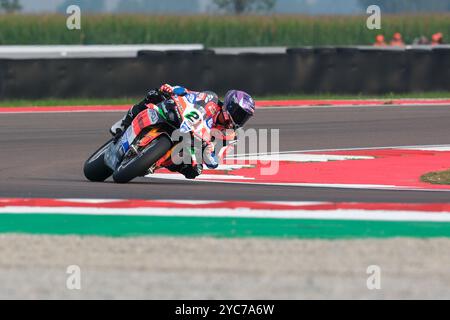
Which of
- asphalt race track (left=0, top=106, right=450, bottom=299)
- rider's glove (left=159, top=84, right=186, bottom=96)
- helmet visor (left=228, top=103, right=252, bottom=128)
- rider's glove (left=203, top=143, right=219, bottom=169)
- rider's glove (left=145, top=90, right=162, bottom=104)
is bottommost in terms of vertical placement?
asphalt race track (left=0, top=106, right=450, bottom=299)

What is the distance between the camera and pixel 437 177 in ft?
49.3

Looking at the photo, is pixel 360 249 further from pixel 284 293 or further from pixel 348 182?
pixel 348 182

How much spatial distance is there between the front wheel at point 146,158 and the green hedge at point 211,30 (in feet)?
107

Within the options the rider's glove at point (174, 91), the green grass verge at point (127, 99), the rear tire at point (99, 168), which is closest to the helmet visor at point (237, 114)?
the rider's glove at point (174, 91)

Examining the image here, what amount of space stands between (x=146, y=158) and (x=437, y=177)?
3.99 meters

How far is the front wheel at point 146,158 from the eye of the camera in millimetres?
12898

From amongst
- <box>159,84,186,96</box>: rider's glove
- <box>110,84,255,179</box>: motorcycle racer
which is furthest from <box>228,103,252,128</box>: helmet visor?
<box>159,84,186,96</box>: rider's glove

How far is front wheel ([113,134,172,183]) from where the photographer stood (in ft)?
42.3

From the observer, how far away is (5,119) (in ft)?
72.2

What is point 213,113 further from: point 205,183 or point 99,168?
point 99,168

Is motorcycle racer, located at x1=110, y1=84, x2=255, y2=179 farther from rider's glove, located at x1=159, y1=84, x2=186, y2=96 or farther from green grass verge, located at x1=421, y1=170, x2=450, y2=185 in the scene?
green grass verge, located at x1=421, y1=170, x2=450, y2=185

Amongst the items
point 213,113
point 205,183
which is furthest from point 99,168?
A: point 213,113

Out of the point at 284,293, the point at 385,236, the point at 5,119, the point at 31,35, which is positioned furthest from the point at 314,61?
the point at 31,35

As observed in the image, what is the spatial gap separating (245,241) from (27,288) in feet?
7.09
